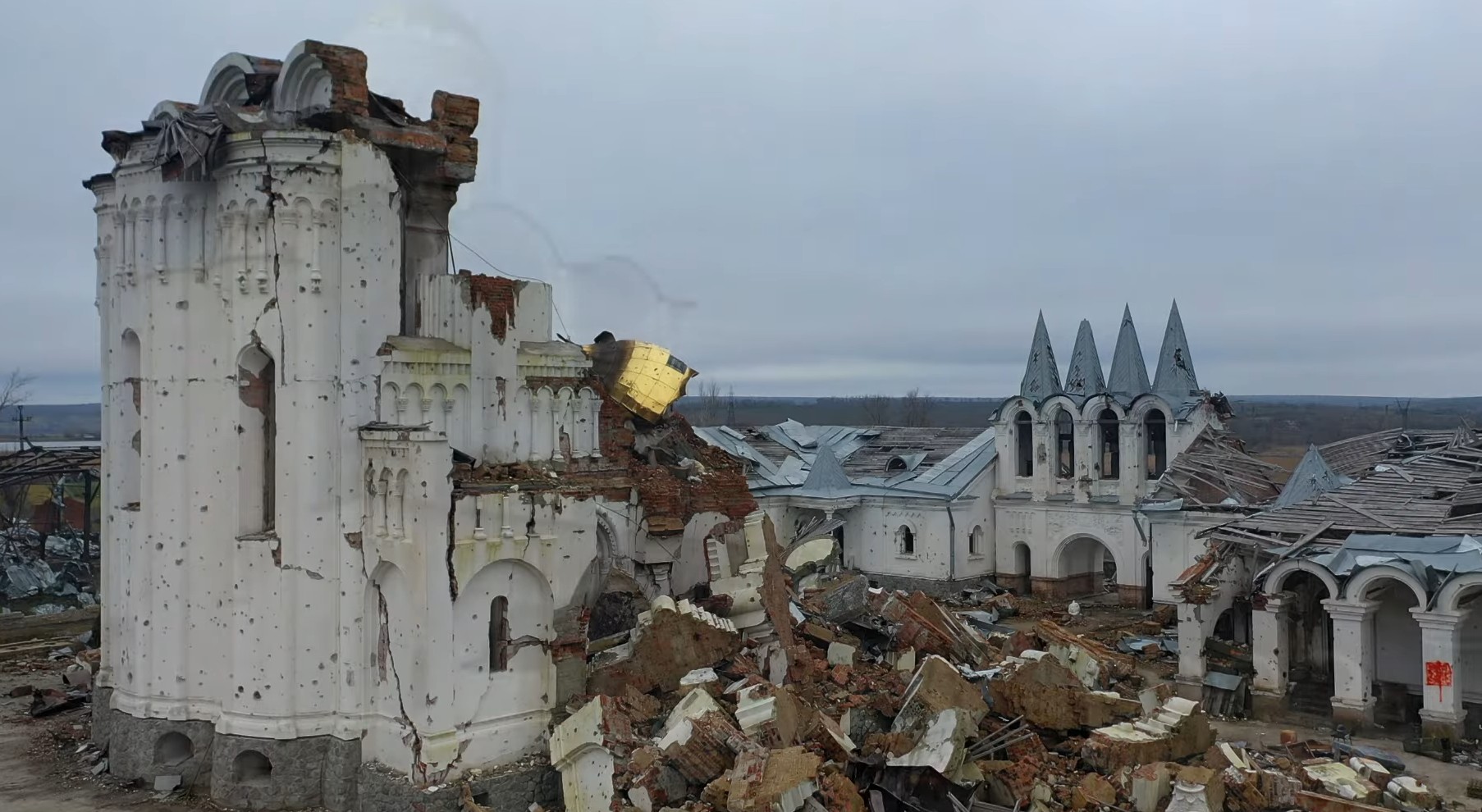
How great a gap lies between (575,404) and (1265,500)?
21.0 metres

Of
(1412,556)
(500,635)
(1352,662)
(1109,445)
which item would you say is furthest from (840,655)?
(1109,445)

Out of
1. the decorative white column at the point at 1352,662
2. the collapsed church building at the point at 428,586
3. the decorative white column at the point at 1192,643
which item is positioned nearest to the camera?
the collapsed church building at the point at 428,586

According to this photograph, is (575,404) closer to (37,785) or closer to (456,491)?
(456,491)

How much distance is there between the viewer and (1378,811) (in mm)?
13828

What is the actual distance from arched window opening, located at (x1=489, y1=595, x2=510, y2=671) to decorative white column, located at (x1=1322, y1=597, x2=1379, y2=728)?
45.6 ft

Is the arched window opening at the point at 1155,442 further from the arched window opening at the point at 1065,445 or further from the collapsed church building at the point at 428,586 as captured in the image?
the collapsed church building at the point at 428,586

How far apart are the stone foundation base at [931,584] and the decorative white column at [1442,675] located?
53.3ft

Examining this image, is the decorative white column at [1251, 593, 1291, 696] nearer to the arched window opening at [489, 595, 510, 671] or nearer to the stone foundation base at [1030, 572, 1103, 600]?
the stone foundation base at [1030, 572, 1103, 600]

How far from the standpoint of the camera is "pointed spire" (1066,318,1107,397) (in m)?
35.6

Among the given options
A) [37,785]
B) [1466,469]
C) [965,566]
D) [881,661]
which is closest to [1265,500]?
[1466,469]

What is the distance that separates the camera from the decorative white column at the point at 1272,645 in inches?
796

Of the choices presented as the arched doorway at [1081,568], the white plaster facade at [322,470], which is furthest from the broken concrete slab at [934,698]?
the arched doorway at [1081,568]

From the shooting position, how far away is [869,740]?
49.0ft

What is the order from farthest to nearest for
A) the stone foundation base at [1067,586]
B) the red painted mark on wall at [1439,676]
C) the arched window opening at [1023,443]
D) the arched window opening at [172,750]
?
the arched window opening at [1023,443] → the stone foundation base at [1067,586] → the red painted mark on wall at [1439,676] → the arched window opening at [172,750]
